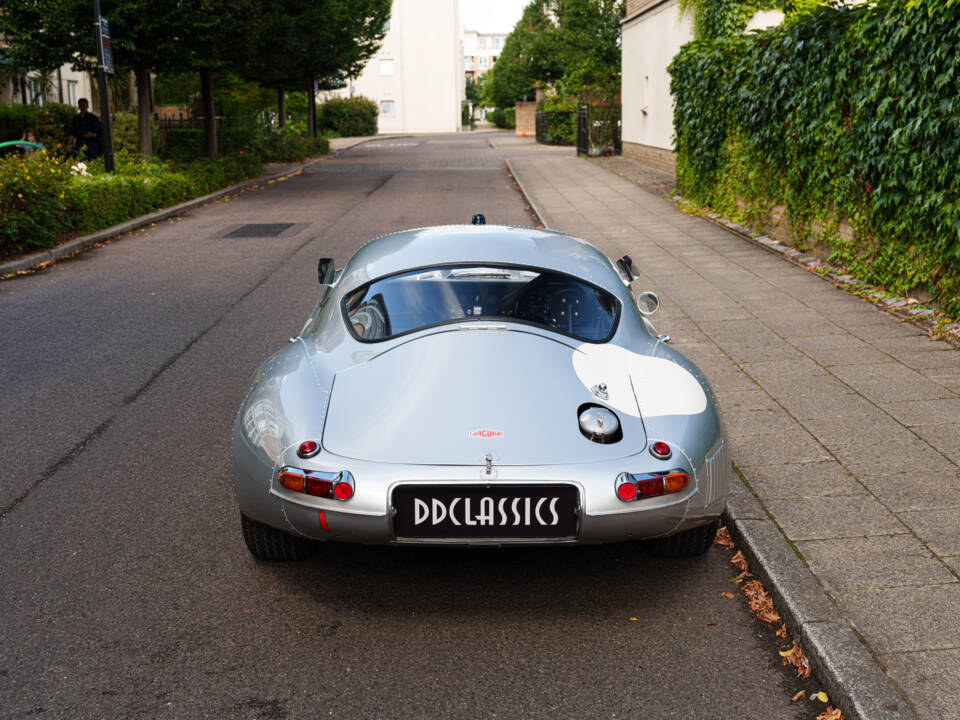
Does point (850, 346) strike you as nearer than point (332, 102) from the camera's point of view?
Yes

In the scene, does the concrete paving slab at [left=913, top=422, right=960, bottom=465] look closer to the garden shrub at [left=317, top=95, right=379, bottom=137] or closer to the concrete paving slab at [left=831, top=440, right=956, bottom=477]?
the concrete paving slab at [left=831, top=440, right=956, bottom=477]

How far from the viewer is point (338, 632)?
3.48 metres

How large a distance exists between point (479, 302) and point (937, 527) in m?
2.23

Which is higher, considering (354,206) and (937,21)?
(937,21)

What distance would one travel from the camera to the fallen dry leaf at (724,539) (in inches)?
168

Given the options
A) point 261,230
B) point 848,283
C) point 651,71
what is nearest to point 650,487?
point 848,283

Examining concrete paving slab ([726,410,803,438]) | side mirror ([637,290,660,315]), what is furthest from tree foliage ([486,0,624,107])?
side mirror ([637,290,660,315])

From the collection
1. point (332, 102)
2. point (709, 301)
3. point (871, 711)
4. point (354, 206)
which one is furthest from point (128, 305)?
point (332, 102)

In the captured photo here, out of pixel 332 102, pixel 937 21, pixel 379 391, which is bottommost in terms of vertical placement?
pixel 379 391

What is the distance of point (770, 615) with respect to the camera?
142 inches

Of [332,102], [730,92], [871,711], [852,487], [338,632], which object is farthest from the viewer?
[332,102]

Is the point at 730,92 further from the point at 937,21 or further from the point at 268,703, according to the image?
the point at 268,703

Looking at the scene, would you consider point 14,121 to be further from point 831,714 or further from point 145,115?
point 831,714

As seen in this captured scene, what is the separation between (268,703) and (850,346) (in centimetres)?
572
